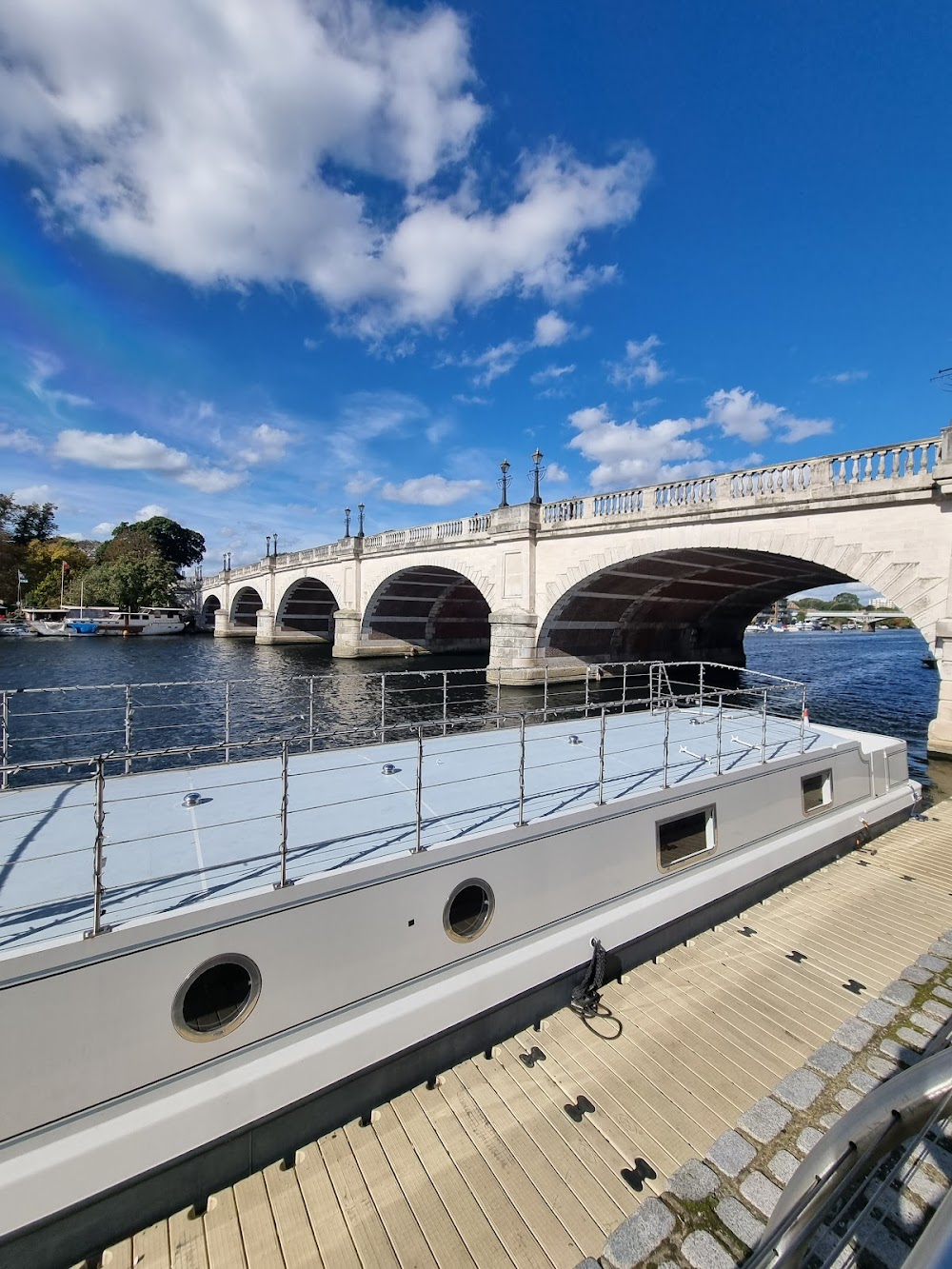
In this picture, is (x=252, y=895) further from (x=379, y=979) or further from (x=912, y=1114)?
(x=912, y=1114)

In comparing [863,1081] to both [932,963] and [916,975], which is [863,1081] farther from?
[932,963]

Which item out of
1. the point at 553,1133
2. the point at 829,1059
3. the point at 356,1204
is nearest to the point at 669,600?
the point at 829,1059

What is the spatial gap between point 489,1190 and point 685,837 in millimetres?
4025

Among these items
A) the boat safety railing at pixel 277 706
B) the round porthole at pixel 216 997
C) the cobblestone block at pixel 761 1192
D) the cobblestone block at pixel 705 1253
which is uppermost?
the round porthole at pixel 216 997

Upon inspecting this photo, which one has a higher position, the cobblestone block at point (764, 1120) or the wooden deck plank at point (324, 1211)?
the cobblestone block at point (764, 1120)

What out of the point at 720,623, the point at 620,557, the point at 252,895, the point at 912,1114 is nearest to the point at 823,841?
the point at 912,1114

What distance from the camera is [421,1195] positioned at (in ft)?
11.9

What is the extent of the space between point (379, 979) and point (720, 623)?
41301 mm

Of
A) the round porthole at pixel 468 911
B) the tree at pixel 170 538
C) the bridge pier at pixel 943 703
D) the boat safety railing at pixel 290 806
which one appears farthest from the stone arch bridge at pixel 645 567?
the tree at pixel 170 538

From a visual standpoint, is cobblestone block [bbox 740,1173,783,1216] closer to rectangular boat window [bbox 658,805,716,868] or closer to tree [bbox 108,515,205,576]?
rectangular boat window [bbox 658,805,716,868]

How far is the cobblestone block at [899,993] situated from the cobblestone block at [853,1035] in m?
0.53

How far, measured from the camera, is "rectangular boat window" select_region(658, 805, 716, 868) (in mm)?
6516

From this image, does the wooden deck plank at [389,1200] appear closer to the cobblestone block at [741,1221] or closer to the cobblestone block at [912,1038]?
the cobblestone block at [741,1221]

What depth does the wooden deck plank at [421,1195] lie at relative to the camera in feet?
10.9
